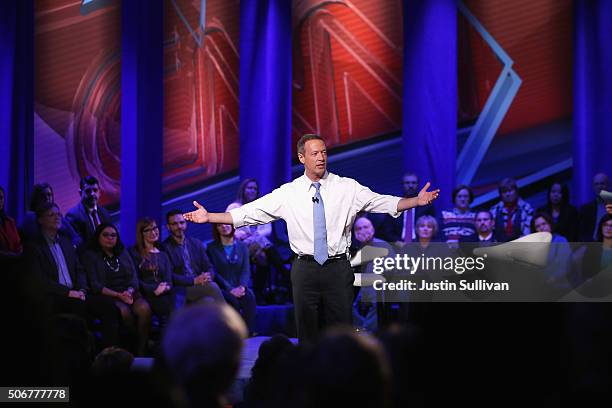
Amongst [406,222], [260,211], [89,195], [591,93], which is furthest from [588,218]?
[89,195]

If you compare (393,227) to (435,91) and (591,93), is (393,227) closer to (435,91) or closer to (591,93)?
(435,91)

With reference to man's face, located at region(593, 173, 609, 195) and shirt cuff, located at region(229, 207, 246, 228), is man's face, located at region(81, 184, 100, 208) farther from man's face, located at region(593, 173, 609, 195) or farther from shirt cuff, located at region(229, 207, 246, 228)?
man's face, located at region(593, 173, 609, 195)

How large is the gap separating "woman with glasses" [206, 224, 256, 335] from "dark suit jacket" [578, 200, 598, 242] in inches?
109

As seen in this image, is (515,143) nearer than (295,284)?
No

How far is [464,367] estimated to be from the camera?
175cm

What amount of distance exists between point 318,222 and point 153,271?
7.98 feet

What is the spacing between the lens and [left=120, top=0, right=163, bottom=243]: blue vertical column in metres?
7.07

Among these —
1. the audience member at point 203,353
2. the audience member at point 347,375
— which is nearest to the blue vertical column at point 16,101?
the audience member at point 203,353

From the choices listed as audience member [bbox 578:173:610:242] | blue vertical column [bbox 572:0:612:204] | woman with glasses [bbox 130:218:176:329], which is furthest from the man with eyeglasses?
blue vertical column [bbox 572:0:612:204]

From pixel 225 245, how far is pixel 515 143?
324 centimetres

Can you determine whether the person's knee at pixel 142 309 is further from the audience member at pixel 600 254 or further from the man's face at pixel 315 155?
the audience member at pixel 600 254

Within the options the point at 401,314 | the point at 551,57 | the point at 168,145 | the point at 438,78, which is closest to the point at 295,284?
the point at 401,314

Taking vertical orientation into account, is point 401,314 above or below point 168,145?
below

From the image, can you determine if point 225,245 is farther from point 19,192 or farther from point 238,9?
point 238,9
